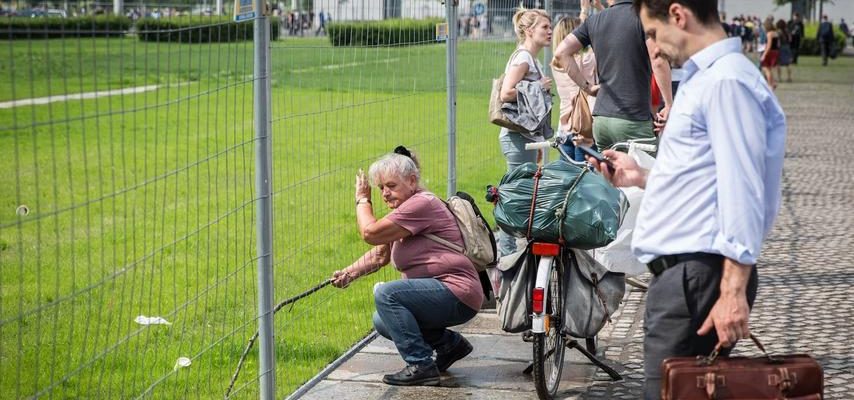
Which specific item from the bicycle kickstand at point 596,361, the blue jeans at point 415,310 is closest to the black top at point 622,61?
the bicycle kickstand at point 596,361

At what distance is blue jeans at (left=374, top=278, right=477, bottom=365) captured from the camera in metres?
5.88

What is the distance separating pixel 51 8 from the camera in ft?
11.6

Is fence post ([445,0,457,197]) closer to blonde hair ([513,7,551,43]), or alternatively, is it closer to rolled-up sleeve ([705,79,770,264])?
blonde hair ([513,7,551,43])

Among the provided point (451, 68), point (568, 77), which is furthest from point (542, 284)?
point (568, 77)

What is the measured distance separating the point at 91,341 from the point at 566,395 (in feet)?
8.89

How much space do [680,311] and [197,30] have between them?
91.0 inches

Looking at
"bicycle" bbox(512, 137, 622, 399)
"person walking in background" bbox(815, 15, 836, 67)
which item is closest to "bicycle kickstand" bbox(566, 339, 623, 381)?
"bicycle" bbox(512, 137, 622, 399)

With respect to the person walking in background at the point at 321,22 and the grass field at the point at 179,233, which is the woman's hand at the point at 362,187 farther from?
the person walking in background at the point at 321,22

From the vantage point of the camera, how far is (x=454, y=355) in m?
6.25

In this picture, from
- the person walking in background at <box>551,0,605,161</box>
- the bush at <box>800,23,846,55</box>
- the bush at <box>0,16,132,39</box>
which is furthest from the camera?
the bush at <box>800,23,846,55</box>

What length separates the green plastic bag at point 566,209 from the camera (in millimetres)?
5621

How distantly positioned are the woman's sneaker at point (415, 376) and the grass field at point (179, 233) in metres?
0.50

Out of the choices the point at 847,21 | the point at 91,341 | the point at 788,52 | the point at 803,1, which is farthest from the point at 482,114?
the point at 847,21

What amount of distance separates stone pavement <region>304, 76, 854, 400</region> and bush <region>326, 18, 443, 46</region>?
175 cm
